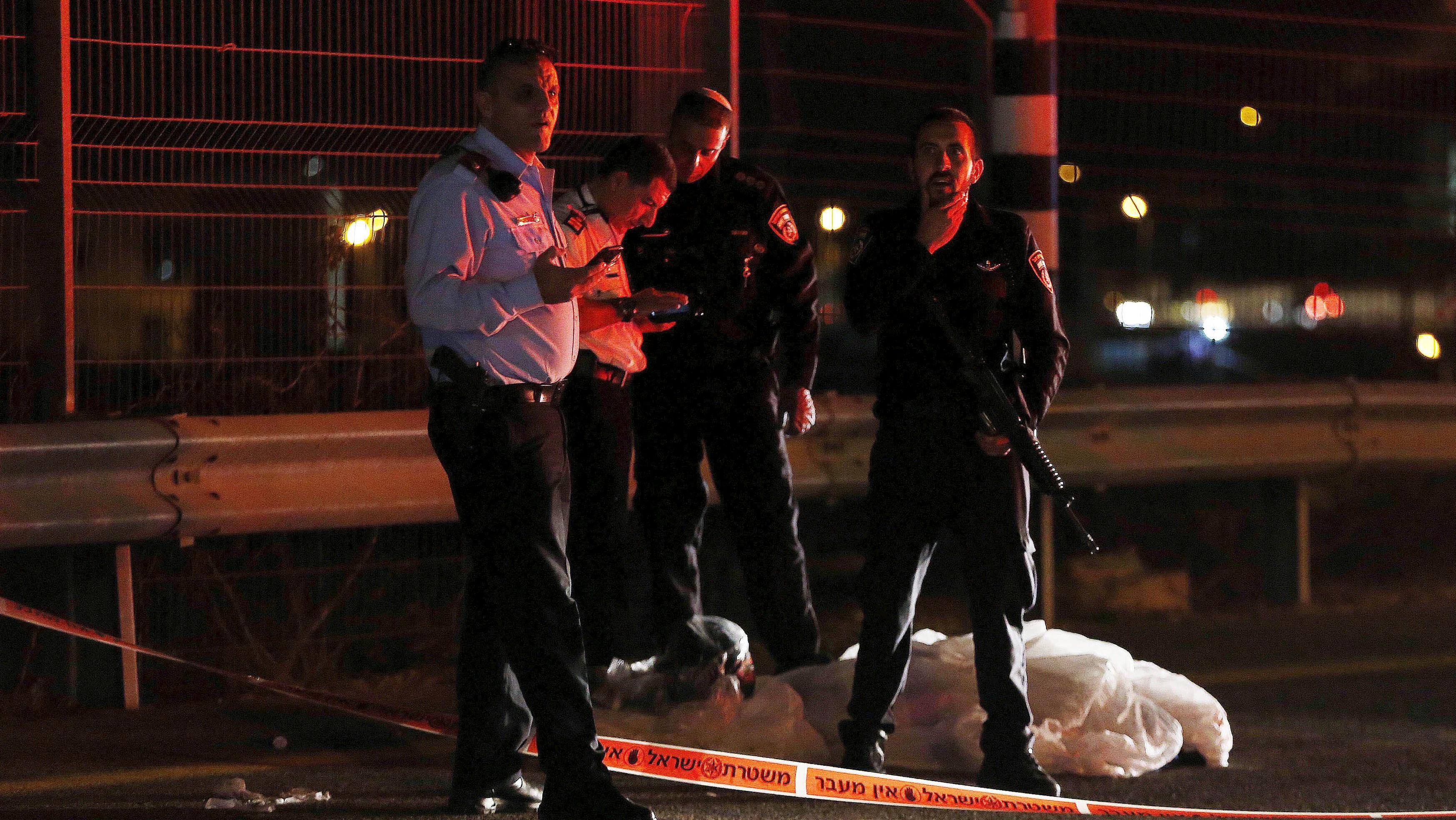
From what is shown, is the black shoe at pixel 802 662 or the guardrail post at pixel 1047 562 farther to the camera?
the guardrail post at pixel 1047 562

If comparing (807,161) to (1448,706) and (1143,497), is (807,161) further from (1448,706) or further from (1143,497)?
(1448,706)

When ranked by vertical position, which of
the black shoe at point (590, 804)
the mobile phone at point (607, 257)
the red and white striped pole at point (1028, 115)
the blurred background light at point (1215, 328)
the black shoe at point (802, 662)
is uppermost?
the red and white striped pole at point (1028, 115)

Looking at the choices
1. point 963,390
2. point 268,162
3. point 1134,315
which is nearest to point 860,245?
point 963,390

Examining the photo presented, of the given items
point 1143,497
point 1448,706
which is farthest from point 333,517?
point 1143,497

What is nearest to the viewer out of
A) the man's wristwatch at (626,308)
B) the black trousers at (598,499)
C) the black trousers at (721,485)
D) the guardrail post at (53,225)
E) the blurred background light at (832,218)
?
the man's wristwatch at (626,308)

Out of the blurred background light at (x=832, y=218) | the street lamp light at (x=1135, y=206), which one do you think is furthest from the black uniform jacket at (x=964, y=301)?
the street lamp light at (x=1135, y=206)

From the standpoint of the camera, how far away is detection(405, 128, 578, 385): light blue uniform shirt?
458cm

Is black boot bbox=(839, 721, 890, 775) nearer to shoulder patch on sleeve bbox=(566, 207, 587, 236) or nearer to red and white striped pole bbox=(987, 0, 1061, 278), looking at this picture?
shoulder patch on sleeve bbox=(566, 207, 587, 236)

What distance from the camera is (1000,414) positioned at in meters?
5.17

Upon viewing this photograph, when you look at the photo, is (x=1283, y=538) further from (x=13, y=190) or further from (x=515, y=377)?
(x=13, y=190)

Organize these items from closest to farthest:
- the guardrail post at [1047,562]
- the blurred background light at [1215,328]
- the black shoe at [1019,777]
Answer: the black shoe at [1019,777] < the guardrail post at [1047,562] < the blurred background light at [1215,328]

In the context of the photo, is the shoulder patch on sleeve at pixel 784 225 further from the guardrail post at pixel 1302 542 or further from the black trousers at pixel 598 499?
the guardrail post at pixel 1302 542

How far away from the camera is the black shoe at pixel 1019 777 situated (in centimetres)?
522

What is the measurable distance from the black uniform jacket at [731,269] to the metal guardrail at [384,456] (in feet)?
3.45
